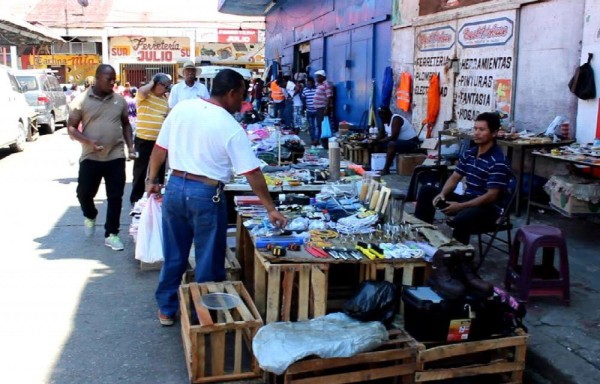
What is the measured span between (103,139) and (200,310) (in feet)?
10.6

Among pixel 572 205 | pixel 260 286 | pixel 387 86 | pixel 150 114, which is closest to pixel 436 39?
pixel 387 86

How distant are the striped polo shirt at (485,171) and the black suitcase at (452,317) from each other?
184 cm

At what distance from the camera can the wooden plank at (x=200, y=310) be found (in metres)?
3.91

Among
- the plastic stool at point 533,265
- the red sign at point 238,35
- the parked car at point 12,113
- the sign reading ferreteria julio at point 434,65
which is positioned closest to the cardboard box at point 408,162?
the sign reading ferreteria julio at point 434,65

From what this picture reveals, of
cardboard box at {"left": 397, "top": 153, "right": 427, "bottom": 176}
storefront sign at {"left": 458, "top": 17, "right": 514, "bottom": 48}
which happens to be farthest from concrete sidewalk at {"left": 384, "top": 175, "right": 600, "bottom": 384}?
cardboard box at {"left": 397, "top": 153, "right": 427, "bottom": 176}

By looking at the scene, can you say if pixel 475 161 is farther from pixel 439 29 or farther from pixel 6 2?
pixel 6 2

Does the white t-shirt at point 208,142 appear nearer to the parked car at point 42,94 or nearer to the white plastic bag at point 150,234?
the white plastic bag at point 150,234

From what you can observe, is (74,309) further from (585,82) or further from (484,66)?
(484,66)

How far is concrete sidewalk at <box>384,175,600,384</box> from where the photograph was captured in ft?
13.4

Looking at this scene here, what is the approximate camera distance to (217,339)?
3.90 meters

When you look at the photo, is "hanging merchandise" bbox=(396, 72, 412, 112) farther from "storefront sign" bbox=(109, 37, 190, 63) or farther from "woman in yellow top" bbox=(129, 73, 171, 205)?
"storefront sign" bbox=(109, 37, 190, 63)

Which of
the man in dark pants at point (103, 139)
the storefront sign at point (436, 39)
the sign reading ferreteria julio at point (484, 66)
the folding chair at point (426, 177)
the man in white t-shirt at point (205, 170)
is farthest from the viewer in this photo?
the storefront sign at point (436, 39)

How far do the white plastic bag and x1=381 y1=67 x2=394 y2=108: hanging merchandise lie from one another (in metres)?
8.68

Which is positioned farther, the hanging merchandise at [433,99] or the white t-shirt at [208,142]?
the hanging merchandise at [433,99]
